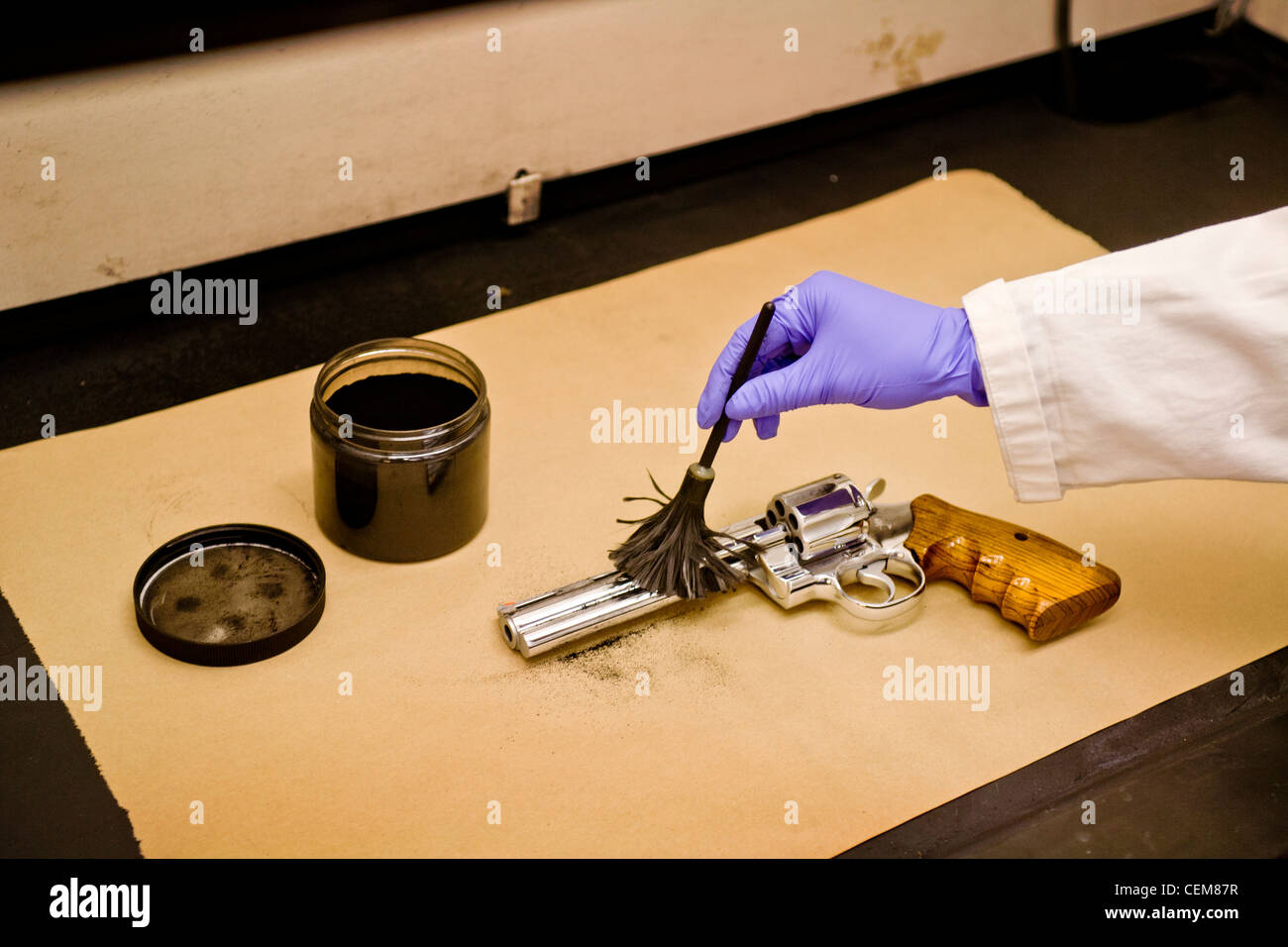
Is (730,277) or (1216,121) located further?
(1216,121)

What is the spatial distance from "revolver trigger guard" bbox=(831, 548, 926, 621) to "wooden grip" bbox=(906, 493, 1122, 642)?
0.02 metres

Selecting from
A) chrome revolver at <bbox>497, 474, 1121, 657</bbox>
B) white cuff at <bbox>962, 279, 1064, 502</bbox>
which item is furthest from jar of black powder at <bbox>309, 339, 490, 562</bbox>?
white cuff at <bbox>962, 279, 1064, 502</bbox>

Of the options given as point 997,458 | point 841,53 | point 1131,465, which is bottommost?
point 997,458

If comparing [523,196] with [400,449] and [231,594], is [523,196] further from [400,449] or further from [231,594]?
[231,594]

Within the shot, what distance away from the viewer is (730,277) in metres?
1.86

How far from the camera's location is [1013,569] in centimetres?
135

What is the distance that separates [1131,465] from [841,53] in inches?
42.2

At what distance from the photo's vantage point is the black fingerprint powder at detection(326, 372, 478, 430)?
4.51 ft

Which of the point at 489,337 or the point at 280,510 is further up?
the point at 489,337

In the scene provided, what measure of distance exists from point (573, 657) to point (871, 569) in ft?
1.14

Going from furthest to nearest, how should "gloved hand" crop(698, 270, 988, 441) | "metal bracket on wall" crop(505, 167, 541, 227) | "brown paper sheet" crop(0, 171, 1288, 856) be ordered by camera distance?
"metal bracket on wall" crop(505, 167, 541, 227), "gloved hand" crop(698, 270, 988, 441), "brown paper sheet" crop(0, 171, 1288, 856)

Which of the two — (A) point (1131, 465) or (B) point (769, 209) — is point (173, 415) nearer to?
(B) point (769, 209)

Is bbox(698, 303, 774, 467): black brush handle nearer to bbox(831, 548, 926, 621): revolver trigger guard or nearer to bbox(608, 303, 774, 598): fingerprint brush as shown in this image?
bbox(608, 303, 774, 598): fingerprint brush

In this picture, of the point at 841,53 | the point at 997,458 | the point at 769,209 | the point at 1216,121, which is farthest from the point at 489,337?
the point at 1216,121
